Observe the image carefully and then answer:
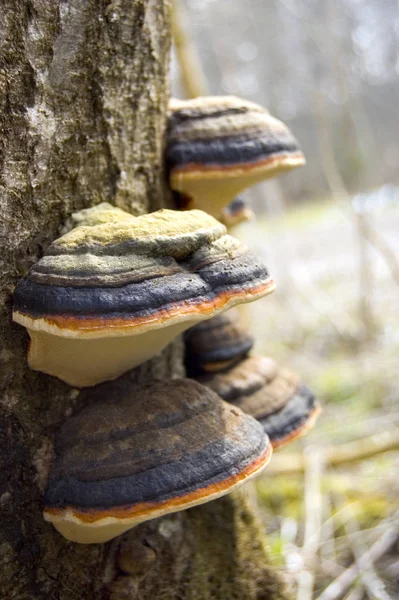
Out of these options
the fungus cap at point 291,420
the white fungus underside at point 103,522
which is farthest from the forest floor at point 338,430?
the white fungus underside at point 103,522

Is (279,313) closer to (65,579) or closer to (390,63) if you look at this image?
(65,579)

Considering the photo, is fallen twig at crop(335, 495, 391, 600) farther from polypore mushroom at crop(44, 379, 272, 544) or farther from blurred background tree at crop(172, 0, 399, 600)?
polypore mushroom at crop(44, 379, 272, 544)

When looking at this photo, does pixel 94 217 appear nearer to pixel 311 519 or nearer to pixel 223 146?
pixel 223 146

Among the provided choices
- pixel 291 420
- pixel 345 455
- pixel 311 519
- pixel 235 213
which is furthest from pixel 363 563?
pixel 235 213

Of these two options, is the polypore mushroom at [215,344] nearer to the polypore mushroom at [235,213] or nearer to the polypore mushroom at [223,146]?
the polypore mushroom at [223,146]

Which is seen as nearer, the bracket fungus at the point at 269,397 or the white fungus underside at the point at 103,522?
the white fungus underside at the point at 103,522

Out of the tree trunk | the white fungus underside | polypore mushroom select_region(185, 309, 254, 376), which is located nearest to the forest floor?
the tree trunk
